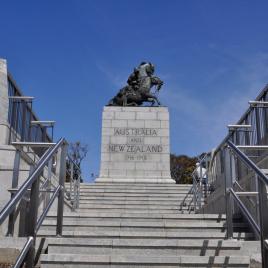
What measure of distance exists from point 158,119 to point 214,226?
41.1ft

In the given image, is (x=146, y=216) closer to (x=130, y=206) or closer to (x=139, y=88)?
(x=130, y=206)

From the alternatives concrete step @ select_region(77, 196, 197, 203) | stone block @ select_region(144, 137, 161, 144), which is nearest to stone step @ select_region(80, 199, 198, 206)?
concrete step @ select_region(77, 196, 197, 203)

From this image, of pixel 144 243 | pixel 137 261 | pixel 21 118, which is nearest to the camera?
pixel 137 261

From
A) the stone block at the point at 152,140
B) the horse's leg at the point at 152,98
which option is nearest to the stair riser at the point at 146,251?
the stone block at the point at 152,140

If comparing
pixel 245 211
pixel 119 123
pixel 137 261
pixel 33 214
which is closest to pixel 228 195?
pixel 245 211

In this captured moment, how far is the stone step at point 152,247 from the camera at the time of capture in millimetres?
4797

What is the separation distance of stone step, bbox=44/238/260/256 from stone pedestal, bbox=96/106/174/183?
12.4 meters

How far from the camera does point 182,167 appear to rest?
141 ft

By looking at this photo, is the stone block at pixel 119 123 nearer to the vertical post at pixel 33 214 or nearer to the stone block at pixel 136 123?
the stone block at pixel 136 123

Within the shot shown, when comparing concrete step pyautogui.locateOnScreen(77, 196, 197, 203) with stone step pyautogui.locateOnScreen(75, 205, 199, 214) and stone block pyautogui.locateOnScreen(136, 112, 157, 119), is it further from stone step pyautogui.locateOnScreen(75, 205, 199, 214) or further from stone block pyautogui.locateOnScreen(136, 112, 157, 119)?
stone block pyautogui.locateOnScreen(136, 112, 157, 119)

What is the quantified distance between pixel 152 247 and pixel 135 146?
13214 mm

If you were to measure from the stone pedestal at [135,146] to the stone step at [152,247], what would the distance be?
12357 mm

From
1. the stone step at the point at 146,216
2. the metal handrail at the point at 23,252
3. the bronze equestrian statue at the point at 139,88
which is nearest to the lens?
the metal handrail at the point at 23,252

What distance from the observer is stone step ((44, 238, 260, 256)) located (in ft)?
15.7
